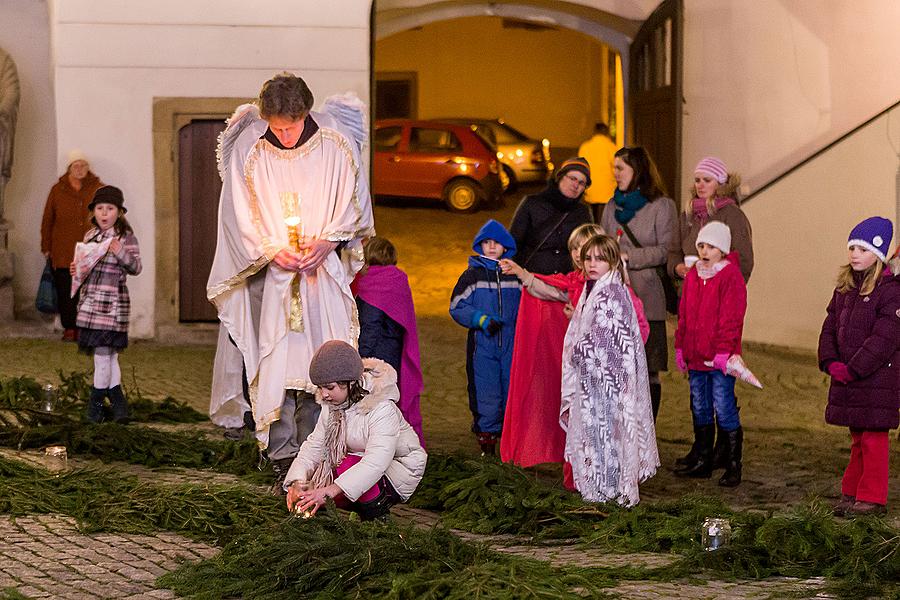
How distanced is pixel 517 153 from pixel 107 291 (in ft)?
58.2

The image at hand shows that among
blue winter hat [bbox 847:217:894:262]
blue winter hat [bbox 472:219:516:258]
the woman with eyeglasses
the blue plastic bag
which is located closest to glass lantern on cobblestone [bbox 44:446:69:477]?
blue winter hat [bbox 472:219:516:258]

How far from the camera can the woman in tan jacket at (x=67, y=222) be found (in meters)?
14.9

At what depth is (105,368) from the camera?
33.2ft

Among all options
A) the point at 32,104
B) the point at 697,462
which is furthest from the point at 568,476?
the point at 32,104

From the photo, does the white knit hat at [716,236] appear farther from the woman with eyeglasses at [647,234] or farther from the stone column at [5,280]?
the stone column at [5,280]

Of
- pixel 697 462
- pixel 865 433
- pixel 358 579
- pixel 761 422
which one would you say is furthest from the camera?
pixel 761 422

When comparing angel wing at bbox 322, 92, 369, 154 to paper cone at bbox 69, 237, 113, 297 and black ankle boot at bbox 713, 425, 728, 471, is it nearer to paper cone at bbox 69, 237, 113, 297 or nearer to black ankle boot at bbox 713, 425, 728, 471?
paper cone at bbox 69, 237, 113, 297

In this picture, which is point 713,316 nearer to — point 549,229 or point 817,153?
point 549,229

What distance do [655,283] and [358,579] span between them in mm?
4031

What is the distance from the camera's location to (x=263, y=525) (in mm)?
6965

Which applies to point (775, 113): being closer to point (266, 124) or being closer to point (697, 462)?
point (697, 462)

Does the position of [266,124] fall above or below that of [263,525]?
above

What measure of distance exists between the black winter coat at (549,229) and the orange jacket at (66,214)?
6.62 metres

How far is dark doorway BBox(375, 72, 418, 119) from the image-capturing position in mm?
31406
